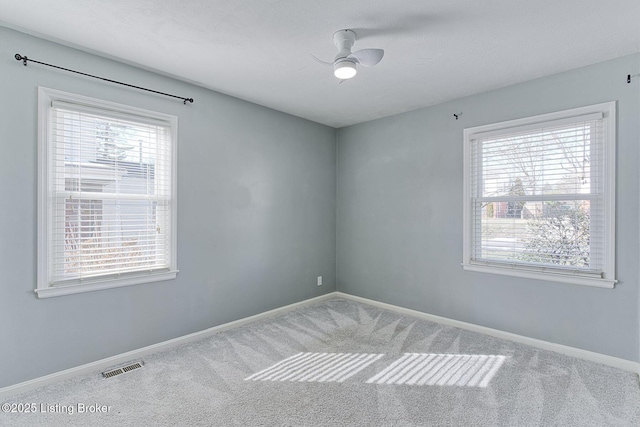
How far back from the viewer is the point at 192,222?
10.7 feet

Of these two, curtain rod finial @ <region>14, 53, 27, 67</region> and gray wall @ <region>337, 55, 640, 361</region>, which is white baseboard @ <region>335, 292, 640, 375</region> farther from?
curtain rod finial @ <region>14, 53, 27, 67</region>

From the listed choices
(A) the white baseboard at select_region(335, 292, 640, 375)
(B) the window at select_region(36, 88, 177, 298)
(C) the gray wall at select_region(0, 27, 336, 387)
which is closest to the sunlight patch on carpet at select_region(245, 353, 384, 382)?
(C) the gray wall at select_region(0, 27, 336, 387)

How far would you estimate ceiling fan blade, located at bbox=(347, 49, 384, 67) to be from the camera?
2.16 meters

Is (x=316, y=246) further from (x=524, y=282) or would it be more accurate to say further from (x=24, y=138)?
(x=24, y=138)

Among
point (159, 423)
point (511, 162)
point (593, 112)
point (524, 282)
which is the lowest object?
point (159, 423)

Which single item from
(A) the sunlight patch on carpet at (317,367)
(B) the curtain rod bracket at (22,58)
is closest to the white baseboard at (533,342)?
(A) the sunlight patch on carpet at (317,367)

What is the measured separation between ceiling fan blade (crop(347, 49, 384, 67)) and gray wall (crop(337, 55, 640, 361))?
1801 millimetres

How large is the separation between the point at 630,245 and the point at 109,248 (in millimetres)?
4302

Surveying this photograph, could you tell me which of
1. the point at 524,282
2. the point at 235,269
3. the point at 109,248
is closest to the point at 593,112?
the point at 524,282

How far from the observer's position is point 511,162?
10.8ft

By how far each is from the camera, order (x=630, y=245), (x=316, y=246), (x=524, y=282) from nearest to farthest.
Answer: (x=630, y=245)
(x=524, y=282)
(x=316, y=246)

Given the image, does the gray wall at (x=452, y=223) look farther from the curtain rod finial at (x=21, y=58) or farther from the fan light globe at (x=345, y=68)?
the curtain rod finial at (x=21, y=58)

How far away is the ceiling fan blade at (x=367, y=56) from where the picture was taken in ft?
7.07

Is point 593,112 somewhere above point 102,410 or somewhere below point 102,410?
above
